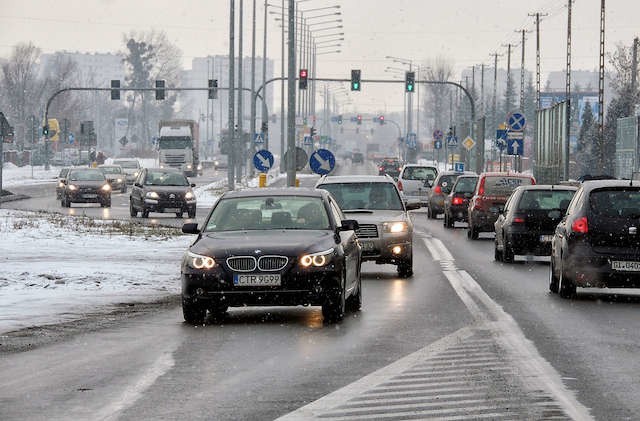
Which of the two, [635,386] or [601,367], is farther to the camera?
[601,367]

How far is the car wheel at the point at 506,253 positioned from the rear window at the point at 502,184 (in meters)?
7.44

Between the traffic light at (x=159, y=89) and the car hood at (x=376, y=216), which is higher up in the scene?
the traffic light at (x=159, y=89)

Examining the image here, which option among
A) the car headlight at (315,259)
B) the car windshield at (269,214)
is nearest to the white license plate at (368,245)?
the car windshield at (269,214)

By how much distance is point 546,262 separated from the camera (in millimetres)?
27219

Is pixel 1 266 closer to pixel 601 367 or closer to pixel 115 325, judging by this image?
pixel 115 325

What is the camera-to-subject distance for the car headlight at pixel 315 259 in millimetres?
14781

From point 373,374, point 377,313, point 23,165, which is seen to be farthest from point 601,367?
point 23,165

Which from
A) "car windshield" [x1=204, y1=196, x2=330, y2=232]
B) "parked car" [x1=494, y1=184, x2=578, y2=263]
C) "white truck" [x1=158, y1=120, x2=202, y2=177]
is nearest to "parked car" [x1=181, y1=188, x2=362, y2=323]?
"car windshield" [x1=204, y1=196, x2=330, y2=232]

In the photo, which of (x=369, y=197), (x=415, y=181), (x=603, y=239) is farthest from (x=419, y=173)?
(x=603, y=239)

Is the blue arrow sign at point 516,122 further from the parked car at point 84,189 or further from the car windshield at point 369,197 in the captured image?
the car windshield at point 369,197

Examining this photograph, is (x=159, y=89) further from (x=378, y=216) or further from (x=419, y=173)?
(x=378, y=216)

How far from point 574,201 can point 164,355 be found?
8.25m

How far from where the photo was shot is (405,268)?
2253 centimetres

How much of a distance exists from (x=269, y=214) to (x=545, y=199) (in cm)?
1116
